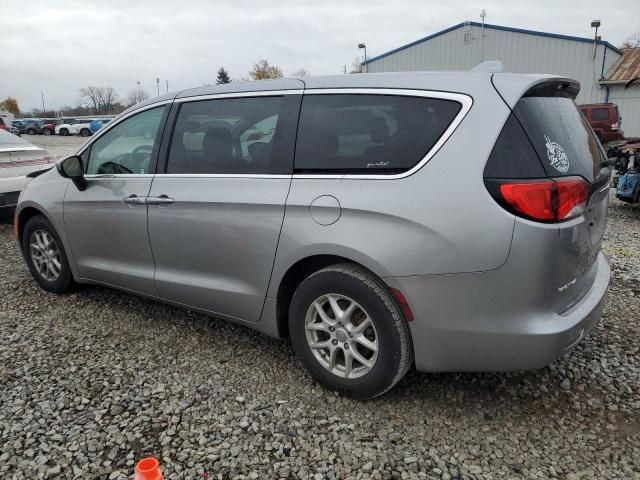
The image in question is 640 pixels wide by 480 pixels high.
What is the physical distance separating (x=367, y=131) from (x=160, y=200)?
4.95ft

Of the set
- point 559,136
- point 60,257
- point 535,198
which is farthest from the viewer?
point 60,257

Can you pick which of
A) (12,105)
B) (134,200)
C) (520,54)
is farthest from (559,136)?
(12,105)

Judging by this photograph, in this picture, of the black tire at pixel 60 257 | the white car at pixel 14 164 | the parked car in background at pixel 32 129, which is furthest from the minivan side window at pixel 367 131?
the parked car in background at pixel 32 129

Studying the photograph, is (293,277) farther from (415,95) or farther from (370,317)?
(415,95)

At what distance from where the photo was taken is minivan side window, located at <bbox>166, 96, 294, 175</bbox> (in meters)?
2.97

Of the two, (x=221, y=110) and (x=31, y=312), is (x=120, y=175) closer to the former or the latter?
(x=221, y=110)

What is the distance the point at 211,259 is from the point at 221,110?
0.96 m

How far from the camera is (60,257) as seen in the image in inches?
172

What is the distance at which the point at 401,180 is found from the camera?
8.04 feet

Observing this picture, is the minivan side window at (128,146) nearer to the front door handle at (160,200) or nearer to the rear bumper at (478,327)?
the front door handle at (160,200)

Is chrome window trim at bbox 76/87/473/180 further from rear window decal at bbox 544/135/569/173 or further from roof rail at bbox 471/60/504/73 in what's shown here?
rear window decal at bbox 544/135/569/173

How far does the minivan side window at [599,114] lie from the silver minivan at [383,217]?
1848 cm

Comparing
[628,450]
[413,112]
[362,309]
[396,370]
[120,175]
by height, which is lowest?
[628,450]

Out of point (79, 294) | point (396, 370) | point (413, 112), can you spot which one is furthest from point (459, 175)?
point (79, 294)
